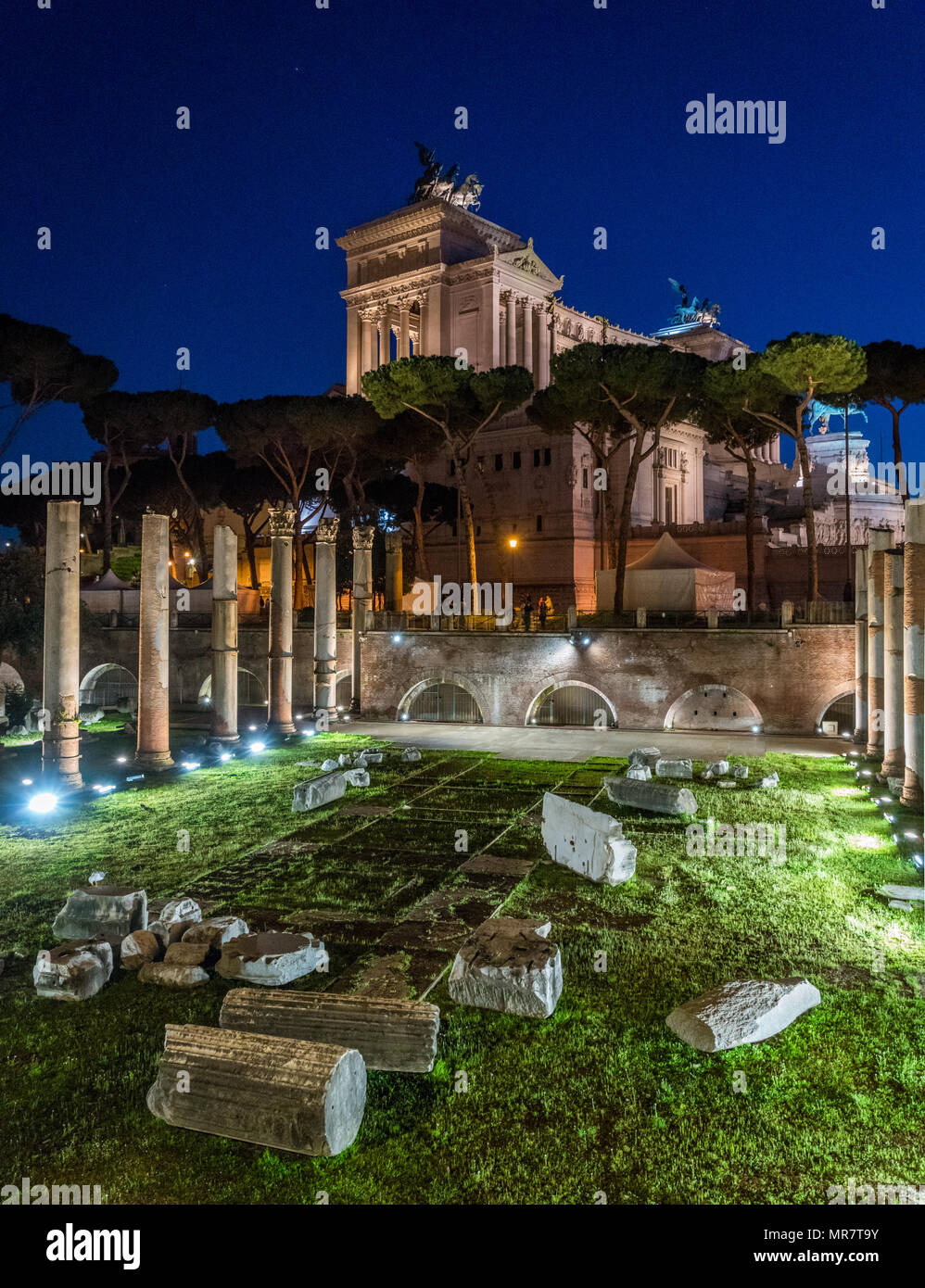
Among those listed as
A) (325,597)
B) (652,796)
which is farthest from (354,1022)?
(325,597)

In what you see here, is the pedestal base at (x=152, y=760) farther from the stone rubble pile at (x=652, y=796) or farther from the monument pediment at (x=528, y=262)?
the monument pediment at (x=528, y=262)

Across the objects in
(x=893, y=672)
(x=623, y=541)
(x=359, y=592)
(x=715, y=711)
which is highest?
(x=623, y=541)

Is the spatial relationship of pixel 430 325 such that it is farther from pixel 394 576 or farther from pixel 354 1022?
pixel 354 1022

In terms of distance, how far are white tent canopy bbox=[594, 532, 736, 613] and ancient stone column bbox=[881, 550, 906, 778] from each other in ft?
28.7

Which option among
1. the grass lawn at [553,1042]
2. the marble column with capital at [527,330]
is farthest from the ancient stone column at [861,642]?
the marble column with capital at [527,330]

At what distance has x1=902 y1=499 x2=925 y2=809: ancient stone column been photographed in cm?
987

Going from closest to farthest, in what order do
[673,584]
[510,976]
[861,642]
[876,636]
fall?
1. [510,976]
2. [876,636]
3. [861,642]
4. [673,584]

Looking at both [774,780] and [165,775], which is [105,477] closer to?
[165,775]

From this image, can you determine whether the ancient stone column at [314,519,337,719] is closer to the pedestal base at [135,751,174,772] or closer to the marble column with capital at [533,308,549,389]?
the pedestal base at [135,751,174,772]

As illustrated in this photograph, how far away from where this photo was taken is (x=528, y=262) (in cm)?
4409

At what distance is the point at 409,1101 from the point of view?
421 cm

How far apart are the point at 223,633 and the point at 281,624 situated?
2.19 metres
